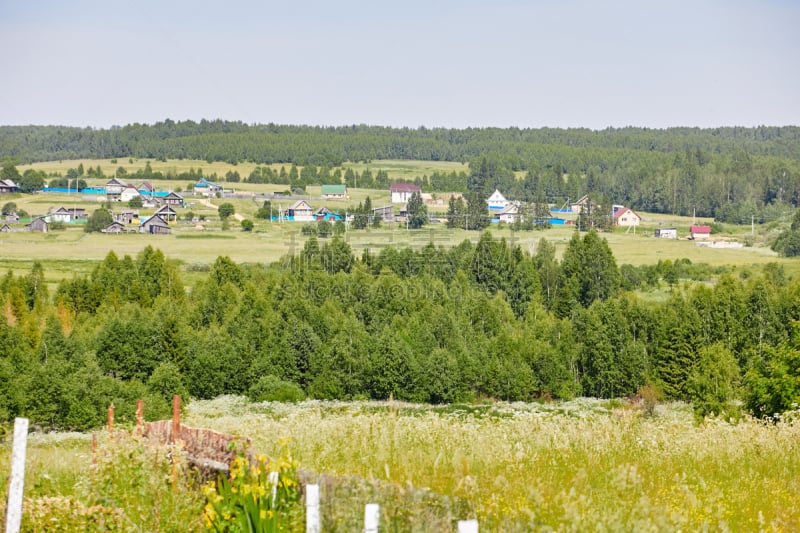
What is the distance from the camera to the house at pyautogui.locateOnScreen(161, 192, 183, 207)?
131 m

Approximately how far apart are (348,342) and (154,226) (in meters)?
68.5

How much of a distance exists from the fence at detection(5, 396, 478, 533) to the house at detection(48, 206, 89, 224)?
113516 mm

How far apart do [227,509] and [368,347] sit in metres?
44.2

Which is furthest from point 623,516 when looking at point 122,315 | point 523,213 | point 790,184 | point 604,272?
point 790,184

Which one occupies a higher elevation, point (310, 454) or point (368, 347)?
point (310, 454)

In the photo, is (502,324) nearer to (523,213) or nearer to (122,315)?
(122,315)

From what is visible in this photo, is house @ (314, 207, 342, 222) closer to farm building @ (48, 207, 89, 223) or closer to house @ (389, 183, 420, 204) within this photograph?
house @ (389, 183, 420, 204)

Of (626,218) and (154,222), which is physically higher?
(626,218)

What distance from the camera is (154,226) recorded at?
114 meters

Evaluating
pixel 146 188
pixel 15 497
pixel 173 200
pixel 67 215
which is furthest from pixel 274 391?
pixel 146 188

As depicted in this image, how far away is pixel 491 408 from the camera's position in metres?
48.2

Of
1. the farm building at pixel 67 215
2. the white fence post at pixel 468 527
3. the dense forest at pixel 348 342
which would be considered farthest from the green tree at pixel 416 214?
the white fence post at pixel 468 527

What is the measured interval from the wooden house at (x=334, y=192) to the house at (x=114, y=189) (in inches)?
1224

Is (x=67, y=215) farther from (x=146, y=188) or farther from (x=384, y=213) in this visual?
(x=384, y=213)
